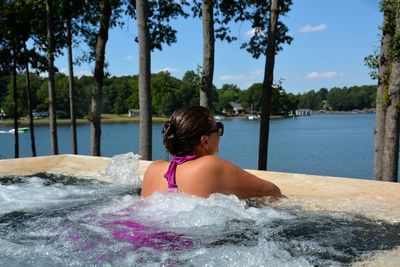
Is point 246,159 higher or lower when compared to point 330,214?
lower

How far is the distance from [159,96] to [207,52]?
5902 cm

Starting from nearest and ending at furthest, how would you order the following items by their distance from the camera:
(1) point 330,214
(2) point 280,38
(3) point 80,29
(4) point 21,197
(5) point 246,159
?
(1) point 330,214, (4) point 21,197, (2) point 280,38, (3) point 80,29, (5) point 246,159

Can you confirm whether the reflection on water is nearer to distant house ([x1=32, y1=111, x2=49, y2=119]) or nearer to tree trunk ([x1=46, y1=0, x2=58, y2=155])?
tree trunk ([x1=46, y1=0, x2=58, y2=155])

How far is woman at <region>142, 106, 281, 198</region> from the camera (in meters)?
3.23

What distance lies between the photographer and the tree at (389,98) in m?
7.70

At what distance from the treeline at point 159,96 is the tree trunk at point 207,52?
0.80 feet

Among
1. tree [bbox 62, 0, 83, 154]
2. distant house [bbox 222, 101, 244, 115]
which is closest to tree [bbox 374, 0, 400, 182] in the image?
tree [bbox 62, 0, 83, 154]

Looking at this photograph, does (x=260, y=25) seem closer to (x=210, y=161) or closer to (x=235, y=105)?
(x=210, y=161)

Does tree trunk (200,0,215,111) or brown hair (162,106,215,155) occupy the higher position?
tree trunk (200,0,215,111)

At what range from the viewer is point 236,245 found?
9.73 feet

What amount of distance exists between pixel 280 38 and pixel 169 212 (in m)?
8.74

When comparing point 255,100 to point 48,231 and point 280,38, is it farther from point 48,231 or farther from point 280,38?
point 48,231

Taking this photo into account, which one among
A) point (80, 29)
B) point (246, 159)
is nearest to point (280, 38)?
point (80, 29)

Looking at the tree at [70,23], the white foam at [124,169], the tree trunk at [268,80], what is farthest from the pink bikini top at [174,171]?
the tree at [70,23]
